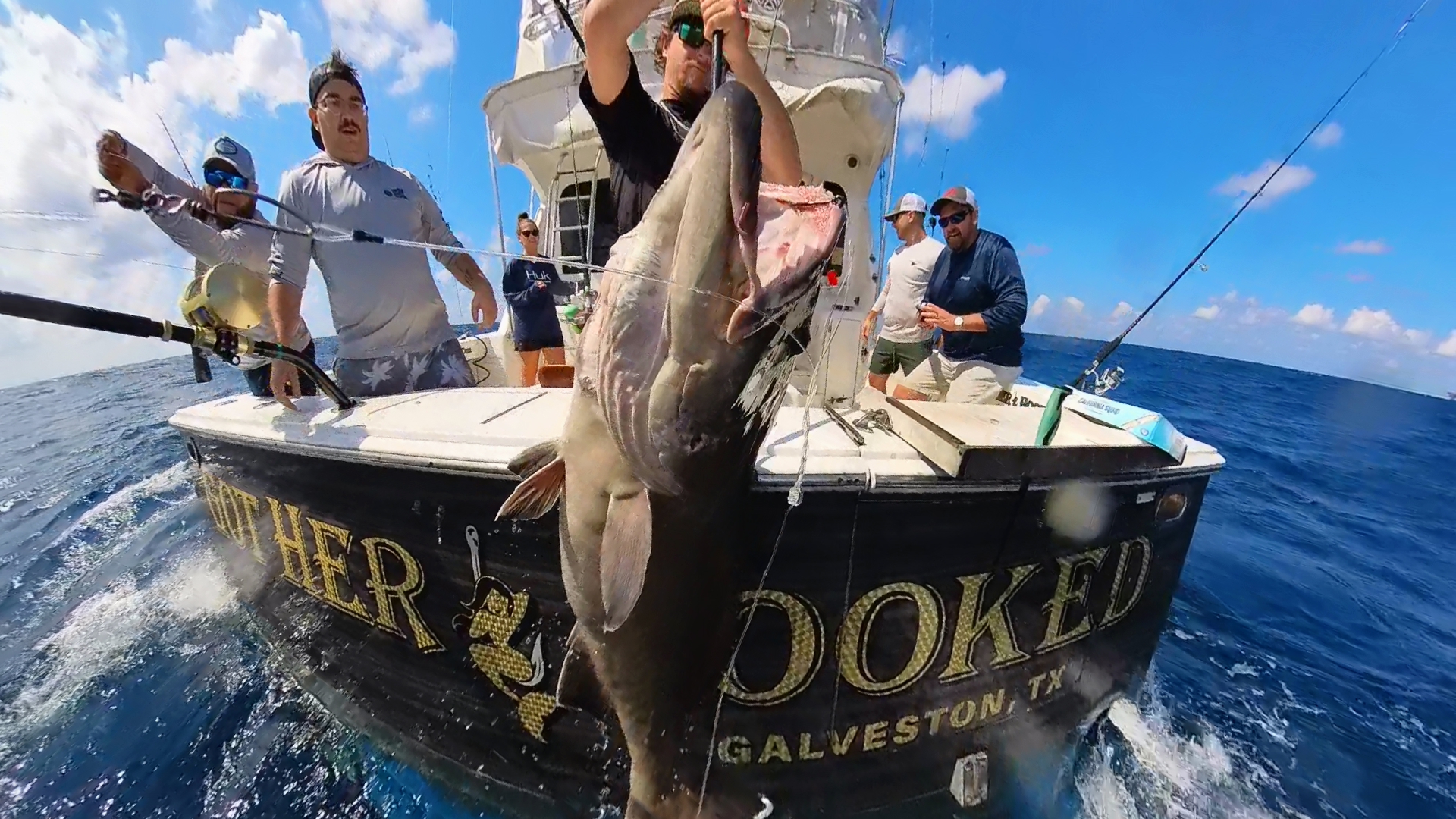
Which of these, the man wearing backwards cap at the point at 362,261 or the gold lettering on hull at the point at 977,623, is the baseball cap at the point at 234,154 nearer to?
the man wearing backwards cap at the point at 362,261

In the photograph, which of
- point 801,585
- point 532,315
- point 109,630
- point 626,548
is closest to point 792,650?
point 801,585

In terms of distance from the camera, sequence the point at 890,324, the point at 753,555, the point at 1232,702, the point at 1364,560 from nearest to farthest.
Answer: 1. the point at 753,555
2. the point at 1232,702
3. the point at 890,324
4. the point at 1364,560

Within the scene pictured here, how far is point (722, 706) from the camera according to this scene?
2.26 metres

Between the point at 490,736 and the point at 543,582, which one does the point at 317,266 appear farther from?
the point at 490,736

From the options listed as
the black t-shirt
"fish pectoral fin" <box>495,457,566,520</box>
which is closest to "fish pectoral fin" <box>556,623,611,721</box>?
"fish pectoral fin" <box>495,457,566,520</box>

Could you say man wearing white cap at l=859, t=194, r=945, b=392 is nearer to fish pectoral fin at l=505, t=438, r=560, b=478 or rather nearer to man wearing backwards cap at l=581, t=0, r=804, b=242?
man wearing backwards cap at l=581, t=0, r=804, b=242

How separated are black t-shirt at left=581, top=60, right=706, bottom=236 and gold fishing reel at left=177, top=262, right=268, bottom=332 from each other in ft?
6.65

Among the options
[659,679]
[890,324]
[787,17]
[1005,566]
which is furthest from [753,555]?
[787,17]

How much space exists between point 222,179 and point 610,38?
9.61ft

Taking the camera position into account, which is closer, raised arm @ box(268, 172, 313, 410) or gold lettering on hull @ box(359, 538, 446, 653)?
gold lettering on hull @ box(359, 538, 446, 653)

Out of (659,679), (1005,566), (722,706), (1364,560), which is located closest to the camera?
(659,679)

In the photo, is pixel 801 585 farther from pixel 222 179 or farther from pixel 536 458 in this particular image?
pixel 222 179

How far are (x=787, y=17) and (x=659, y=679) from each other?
6.06 meters

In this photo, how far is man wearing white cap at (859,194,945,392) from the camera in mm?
4871
